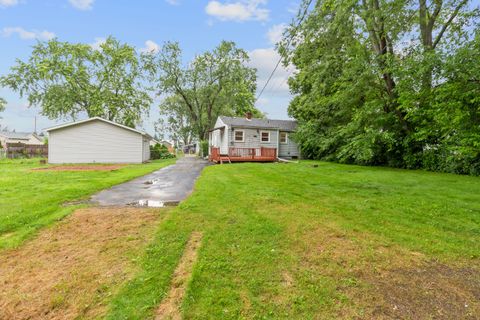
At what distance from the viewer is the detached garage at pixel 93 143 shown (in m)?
18.2

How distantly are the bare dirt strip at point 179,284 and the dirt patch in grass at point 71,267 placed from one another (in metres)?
0.52

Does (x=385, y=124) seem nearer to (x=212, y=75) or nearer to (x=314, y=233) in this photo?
(x=314, y=233)

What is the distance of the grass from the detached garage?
15.7 meters

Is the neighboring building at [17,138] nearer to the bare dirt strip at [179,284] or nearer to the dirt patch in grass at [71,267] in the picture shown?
the dirt patch in grass at [71,267]

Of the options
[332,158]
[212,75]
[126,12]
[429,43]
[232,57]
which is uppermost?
[232,57]

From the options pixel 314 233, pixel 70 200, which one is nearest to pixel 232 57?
pixel 70 200

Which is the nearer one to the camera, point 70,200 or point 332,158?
point 70,200

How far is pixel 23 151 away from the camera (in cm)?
2538

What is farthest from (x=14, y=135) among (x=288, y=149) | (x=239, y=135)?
(x=288, y=149)

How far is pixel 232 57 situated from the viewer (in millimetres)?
30656

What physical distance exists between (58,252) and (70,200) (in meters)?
3.14

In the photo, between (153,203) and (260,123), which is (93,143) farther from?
(153,203)

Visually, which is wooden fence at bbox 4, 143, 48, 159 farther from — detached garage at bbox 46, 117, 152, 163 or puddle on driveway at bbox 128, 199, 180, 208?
puddle on driveway at bbox 128, 199, 180, 208

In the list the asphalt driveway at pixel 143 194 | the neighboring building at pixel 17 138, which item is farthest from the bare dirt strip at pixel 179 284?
the neighboring building at pixel 17 138
